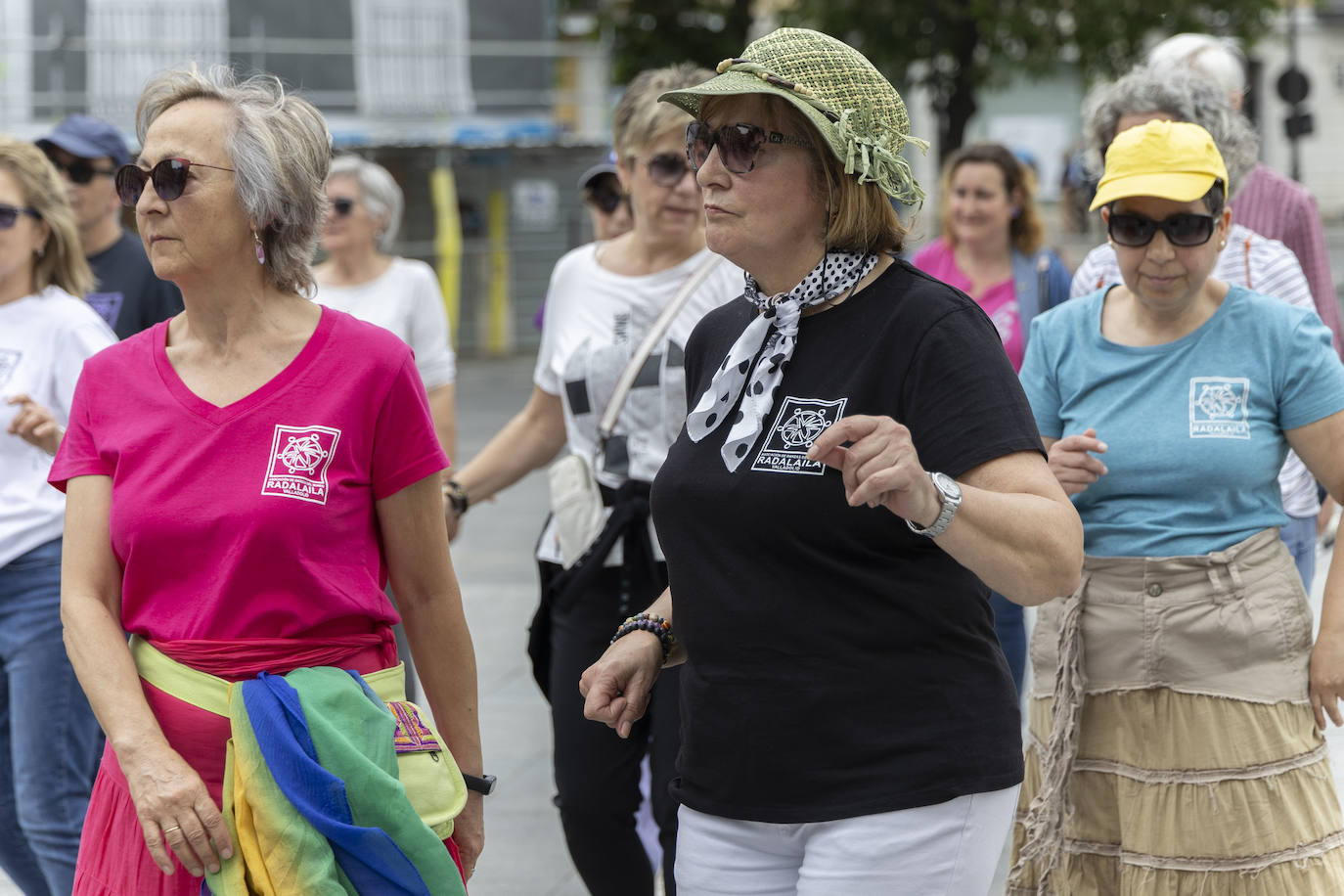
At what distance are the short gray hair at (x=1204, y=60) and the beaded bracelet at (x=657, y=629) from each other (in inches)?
111

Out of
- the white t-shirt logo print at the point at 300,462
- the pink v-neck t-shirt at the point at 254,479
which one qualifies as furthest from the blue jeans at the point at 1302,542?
the white t-shirt logo print at the point at 300,462

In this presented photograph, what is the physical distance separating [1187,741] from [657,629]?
1.24 metres

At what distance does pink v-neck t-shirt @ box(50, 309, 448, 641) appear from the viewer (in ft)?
8.66

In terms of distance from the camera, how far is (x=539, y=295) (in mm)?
25594

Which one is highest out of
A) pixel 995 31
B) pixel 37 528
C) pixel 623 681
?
pixel 995 31

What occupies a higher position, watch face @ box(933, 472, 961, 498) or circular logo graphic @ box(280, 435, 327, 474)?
circular logo graphic @ box(280, 435, 327, 474)

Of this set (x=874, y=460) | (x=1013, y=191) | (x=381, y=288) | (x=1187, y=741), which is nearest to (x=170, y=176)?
(x=874, y=460)

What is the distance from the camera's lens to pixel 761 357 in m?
2.59

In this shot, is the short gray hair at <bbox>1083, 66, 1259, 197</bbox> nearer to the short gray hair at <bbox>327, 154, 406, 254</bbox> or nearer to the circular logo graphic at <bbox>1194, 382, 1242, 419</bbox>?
Result: the circular logo graphic at <bbox>1194, 382, 1242, 419</bbox>

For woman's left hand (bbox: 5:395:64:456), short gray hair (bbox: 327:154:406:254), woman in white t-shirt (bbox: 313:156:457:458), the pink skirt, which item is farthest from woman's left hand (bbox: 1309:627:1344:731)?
short gray hair (bbox: 327:154:406:254)

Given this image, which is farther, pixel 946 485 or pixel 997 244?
pixel 997 244

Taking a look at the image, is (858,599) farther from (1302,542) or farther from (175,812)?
(1302,542)

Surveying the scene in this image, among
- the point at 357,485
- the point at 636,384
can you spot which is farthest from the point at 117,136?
the point at 357,485

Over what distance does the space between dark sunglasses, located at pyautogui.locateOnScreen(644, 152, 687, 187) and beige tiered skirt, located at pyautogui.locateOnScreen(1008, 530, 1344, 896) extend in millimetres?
1326
